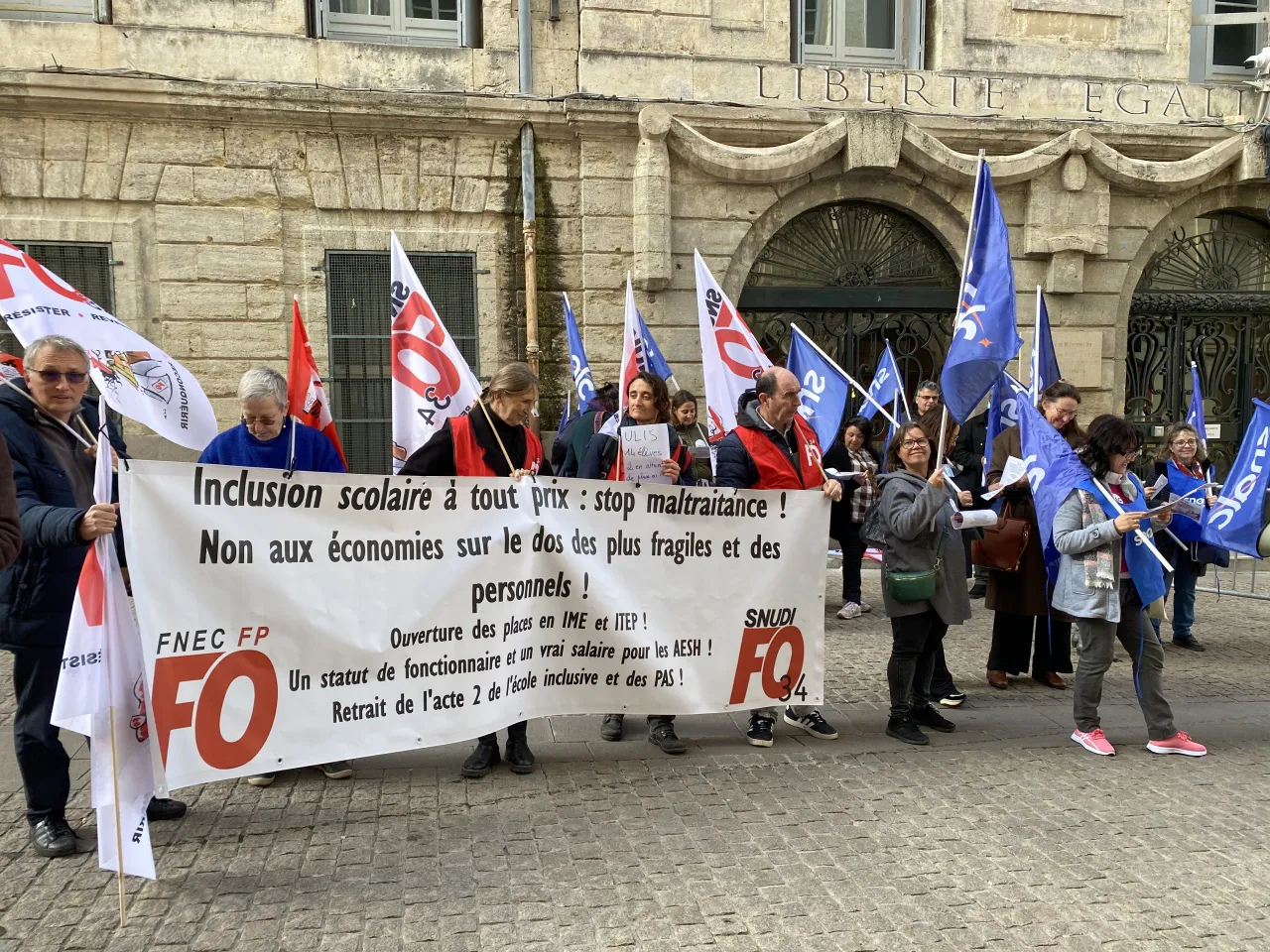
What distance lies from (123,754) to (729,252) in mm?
8879

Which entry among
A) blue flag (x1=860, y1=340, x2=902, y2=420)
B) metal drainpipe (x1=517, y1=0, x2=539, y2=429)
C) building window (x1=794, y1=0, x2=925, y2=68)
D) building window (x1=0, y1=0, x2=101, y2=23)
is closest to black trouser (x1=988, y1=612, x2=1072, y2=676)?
blue flag (x1=860, y1=340, x2=902, y2=420)

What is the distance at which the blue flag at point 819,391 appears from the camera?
7785 millimetres

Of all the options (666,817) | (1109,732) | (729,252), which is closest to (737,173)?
(729,252)

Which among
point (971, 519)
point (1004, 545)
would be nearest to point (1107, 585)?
point (971, 519)

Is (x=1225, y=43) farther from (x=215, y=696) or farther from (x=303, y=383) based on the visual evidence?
(x=215, y=696)

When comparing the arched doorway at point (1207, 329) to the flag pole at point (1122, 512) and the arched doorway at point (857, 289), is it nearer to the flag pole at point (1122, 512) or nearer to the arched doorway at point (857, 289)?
the arched doorway at point (857, 289)

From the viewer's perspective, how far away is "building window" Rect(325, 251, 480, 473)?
34.9ft

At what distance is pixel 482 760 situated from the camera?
4.52 meters

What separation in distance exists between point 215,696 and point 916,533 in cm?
318

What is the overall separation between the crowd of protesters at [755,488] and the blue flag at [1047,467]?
8cm

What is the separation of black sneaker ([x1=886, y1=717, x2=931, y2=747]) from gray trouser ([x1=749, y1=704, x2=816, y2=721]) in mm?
413

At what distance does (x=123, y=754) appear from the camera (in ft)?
11.0

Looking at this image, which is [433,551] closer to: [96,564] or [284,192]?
[96,564]

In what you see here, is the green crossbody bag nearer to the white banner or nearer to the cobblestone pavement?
the white banner
